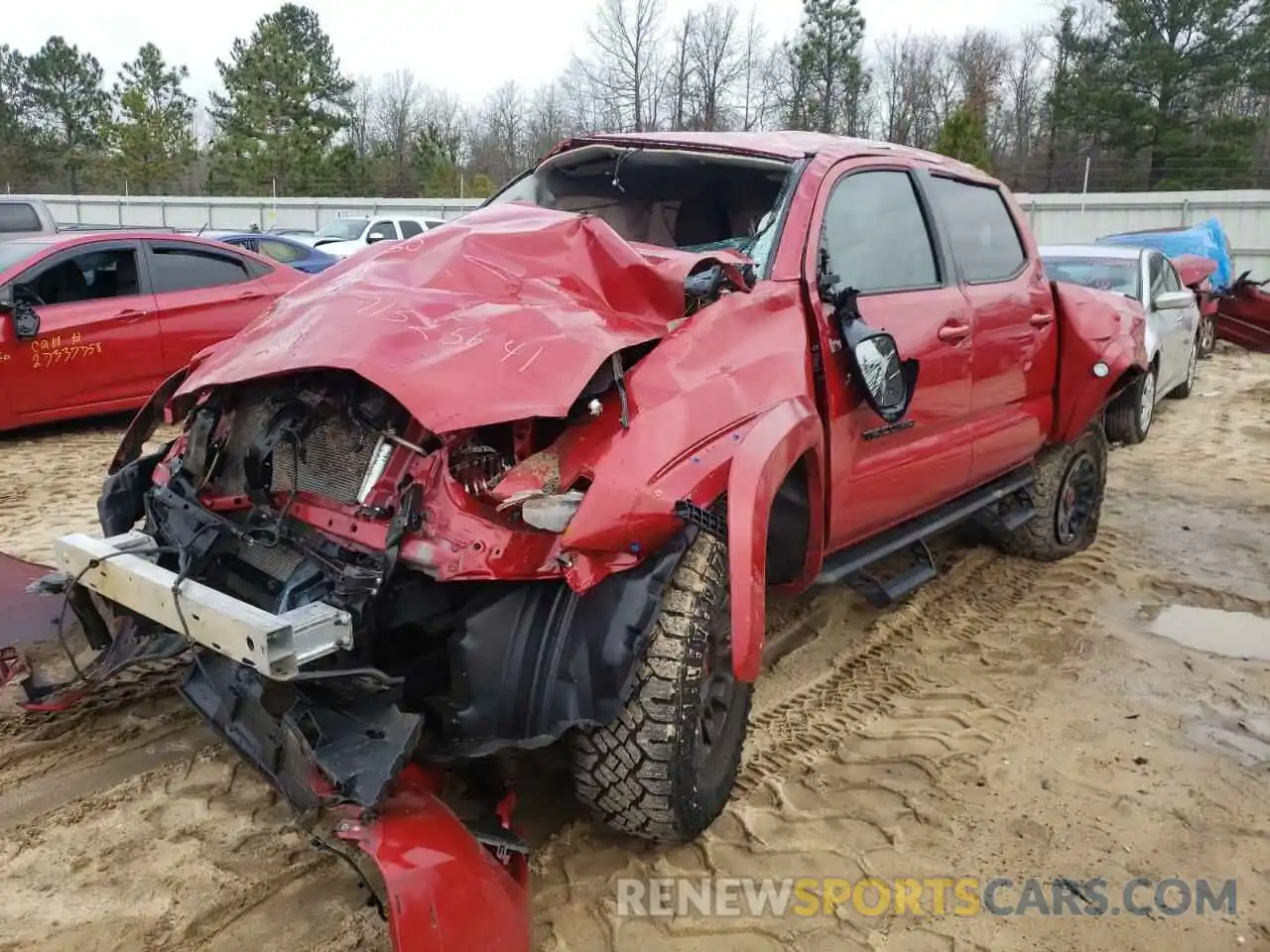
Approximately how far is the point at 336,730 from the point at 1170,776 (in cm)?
255

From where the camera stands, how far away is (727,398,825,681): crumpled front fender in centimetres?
234

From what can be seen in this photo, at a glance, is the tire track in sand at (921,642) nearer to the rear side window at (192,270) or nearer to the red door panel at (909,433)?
the red door panel at (909,433)

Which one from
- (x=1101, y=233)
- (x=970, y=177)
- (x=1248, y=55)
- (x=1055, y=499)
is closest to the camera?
(x=970, y=177)

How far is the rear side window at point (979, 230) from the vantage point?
4.11 metres

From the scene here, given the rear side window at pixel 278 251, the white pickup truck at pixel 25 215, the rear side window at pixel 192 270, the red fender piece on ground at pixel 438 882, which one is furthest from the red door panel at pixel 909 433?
the white pickup truck at pixel 25 215

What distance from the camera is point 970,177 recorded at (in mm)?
4516

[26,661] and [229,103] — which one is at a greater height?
[229,103]

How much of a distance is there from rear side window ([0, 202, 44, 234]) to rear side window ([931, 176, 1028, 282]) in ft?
37.4

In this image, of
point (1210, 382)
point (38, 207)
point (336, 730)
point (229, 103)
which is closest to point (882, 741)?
point (336, 730)

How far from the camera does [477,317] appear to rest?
2.69 m

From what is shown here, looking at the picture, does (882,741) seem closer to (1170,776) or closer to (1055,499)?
(1170,776)

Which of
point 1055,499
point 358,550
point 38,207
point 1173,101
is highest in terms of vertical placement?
point 1173,101

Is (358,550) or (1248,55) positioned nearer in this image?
(358,550)
